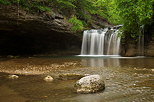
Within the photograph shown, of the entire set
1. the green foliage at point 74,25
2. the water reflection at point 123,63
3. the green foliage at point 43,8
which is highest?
the green foliage at point 43,8

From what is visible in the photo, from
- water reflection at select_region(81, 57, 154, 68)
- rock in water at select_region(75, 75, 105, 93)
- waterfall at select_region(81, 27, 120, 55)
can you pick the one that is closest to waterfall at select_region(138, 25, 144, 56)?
waterfall at select_region(81, 27, 120, 55)

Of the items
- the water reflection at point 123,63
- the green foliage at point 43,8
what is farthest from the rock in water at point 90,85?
the green foliage at point 43,8

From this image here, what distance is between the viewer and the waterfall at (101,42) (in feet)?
64.3

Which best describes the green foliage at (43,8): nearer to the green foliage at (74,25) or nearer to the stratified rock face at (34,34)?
the stratified rock face at (34,34)

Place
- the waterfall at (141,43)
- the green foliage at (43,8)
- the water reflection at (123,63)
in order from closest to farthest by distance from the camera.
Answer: the water reflection at (123,63) < the green foliage at (43,8) < the waterfall at (141,43)

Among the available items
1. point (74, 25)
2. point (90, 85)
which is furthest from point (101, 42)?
point (90, 85)

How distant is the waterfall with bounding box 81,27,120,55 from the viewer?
1961cm

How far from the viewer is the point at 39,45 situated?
22.8m

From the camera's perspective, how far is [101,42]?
2095 centimetres

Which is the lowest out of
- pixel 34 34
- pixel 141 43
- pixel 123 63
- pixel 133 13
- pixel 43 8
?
pixel 123 63

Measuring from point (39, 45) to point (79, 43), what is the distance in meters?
5.22

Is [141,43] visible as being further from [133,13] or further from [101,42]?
[101,42]

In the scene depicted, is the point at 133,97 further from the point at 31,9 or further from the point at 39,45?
the point at 39,45

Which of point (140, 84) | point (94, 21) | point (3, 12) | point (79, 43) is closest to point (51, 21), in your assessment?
point (3, 12)
